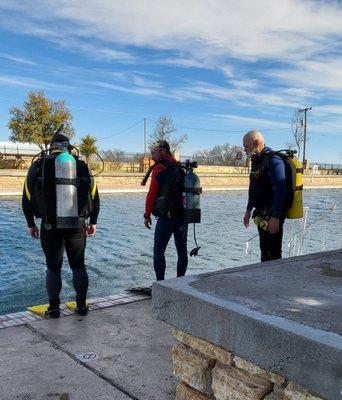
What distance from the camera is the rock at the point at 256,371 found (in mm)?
1872

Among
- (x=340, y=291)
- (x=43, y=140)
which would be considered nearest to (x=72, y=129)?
(x=43, y=140)

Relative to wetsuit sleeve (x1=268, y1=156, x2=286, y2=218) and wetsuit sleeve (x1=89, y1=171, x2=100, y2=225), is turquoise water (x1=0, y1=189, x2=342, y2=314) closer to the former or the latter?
wetsuit sleeve (x1=89, y1=171, x2=100, y2=225)

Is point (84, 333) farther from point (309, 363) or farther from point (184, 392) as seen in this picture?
point (309, 363)

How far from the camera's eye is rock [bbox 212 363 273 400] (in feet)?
6.39

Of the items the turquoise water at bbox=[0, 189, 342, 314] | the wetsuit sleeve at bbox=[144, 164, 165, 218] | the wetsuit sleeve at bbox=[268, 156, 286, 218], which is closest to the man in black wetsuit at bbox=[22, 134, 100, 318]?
the wetsuit sleeve at bbox=[144, 164, 165, 218]

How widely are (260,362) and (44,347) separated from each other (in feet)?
7.04

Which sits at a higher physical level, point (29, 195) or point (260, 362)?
point (29, 195)

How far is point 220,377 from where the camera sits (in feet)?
6.92

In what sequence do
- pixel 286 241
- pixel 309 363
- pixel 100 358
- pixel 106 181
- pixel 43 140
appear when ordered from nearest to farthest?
pixel 309 363 → pixel 100 358 → pixel 286 241 → pixel 106 181 → pixel 43 140

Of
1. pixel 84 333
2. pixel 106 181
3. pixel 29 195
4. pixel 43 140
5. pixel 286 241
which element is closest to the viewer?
pixel 84 333

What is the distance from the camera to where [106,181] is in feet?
90.1

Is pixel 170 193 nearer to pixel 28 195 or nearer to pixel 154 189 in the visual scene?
pixel 154 189

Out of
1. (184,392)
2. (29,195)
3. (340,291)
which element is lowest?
(184,392)

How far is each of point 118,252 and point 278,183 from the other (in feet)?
18.3
